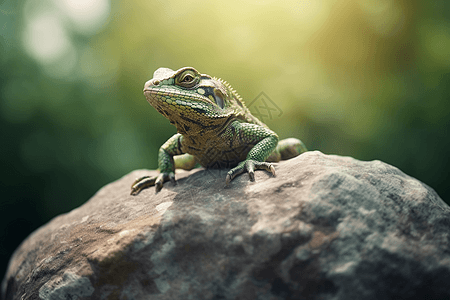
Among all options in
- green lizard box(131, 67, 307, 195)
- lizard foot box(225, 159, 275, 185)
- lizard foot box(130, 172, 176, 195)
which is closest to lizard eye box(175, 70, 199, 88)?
green lizard box(131, 67, 307, 195)

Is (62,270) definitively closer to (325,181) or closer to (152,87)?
(152,87)

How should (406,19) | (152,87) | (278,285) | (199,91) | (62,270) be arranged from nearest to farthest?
(278,285), (62,270), (152,87), (199,91), (406,19)

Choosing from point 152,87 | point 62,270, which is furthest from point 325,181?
point 62,270

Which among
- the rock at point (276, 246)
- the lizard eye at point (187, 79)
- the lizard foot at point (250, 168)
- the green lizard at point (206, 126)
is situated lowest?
the rock at point (276, 246)

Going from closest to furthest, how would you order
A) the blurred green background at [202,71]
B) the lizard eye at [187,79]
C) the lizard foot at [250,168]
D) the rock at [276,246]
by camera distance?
the rock at [276,246] → the lizard foot at [250,168] → the lizard eye at [187,79] → the blurred green background at [202,71]

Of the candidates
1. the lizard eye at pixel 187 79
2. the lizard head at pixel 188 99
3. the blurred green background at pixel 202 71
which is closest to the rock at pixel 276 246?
the lizard head at pixel 188 99

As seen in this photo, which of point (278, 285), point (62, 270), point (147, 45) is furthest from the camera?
point (147, 45)

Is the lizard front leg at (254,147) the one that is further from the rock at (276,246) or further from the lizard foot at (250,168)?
the rock at (276,246)
